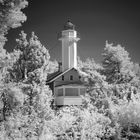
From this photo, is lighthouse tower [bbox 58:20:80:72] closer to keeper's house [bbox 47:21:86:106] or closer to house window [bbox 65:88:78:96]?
keeper's house [bbox 47:21:86:106]

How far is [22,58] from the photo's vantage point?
84.4ft

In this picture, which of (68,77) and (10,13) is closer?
(10,13)

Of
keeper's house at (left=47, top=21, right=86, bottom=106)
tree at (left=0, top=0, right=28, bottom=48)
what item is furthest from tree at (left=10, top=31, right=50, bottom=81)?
keeper's house at (left=47, top=21, right=86, bottom=106)

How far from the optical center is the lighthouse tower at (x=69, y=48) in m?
42.3

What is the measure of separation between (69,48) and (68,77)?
477 cm

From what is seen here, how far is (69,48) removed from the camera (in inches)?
1674

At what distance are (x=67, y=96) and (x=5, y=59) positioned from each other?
73.1ft

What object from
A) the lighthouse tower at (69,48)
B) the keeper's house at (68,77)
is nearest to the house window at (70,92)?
the keeper's house at (68,77)

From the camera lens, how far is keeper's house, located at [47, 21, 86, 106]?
3928 cm

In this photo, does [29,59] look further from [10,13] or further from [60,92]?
[60,92]

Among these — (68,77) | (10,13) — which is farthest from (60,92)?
(10,13)

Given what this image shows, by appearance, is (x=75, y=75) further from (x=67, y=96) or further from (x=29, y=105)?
(x=29, y=105)

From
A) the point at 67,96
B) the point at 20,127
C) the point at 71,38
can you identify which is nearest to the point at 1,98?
the point at 20,127

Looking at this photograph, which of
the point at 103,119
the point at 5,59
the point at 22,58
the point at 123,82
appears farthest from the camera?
the point at 123,82
